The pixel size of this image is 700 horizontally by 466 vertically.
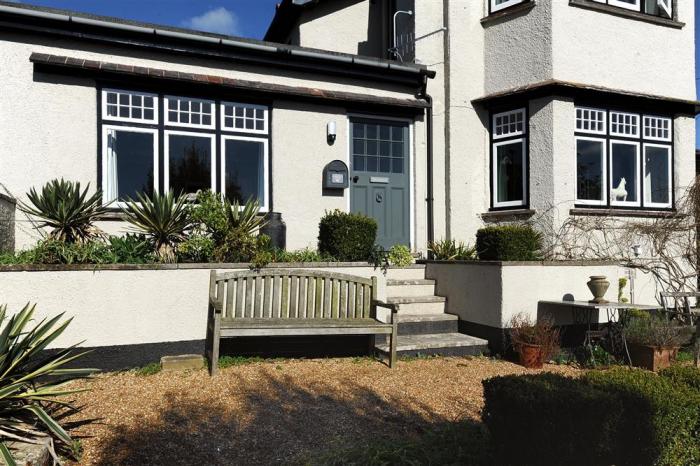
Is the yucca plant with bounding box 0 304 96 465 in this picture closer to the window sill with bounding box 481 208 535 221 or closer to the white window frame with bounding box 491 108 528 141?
the window sill with bounding box 481 208 535 221

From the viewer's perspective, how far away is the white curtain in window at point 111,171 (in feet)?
25.6

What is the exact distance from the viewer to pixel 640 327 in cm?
693

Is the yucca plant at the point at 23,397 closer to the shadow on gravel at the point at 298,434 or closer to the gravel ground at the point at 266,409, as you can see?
the gravel ground at the point at 266,409

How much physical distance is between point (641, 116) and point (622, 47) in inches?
54.6

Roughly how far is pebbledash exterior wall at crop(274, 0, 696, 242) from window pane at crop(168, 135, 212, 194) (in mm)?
4377

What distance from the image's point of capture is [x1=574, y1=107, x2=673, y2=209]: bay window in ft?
31.1

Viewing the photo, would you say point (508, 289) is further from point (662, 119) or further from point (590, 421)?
point (662, 119)

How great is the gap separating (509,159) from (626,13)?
3.53m

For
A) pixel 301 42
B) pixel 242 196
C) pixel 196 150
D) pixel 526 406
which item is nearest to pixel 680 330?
pixel 526 406

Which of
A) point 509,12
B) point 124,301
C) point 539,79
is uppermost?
point 509,12

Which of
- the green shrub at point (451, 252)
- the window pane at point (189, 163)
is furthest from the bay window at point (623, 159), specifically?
the window pane at point (189, 163)

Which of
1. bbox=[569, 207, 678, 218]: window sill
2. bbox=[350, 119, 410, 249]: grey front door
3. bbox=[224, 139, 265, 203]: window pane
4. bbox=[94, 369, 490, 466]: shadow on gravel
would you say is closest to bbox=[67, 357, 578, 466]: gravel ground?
bbox=[94, 369, 490, 466]: shadow on gravel

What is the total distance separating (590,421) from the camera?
9.78 ft

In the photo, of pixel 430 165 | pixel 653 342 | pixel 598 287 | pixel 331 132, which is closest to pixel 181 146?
pixel 331 132
